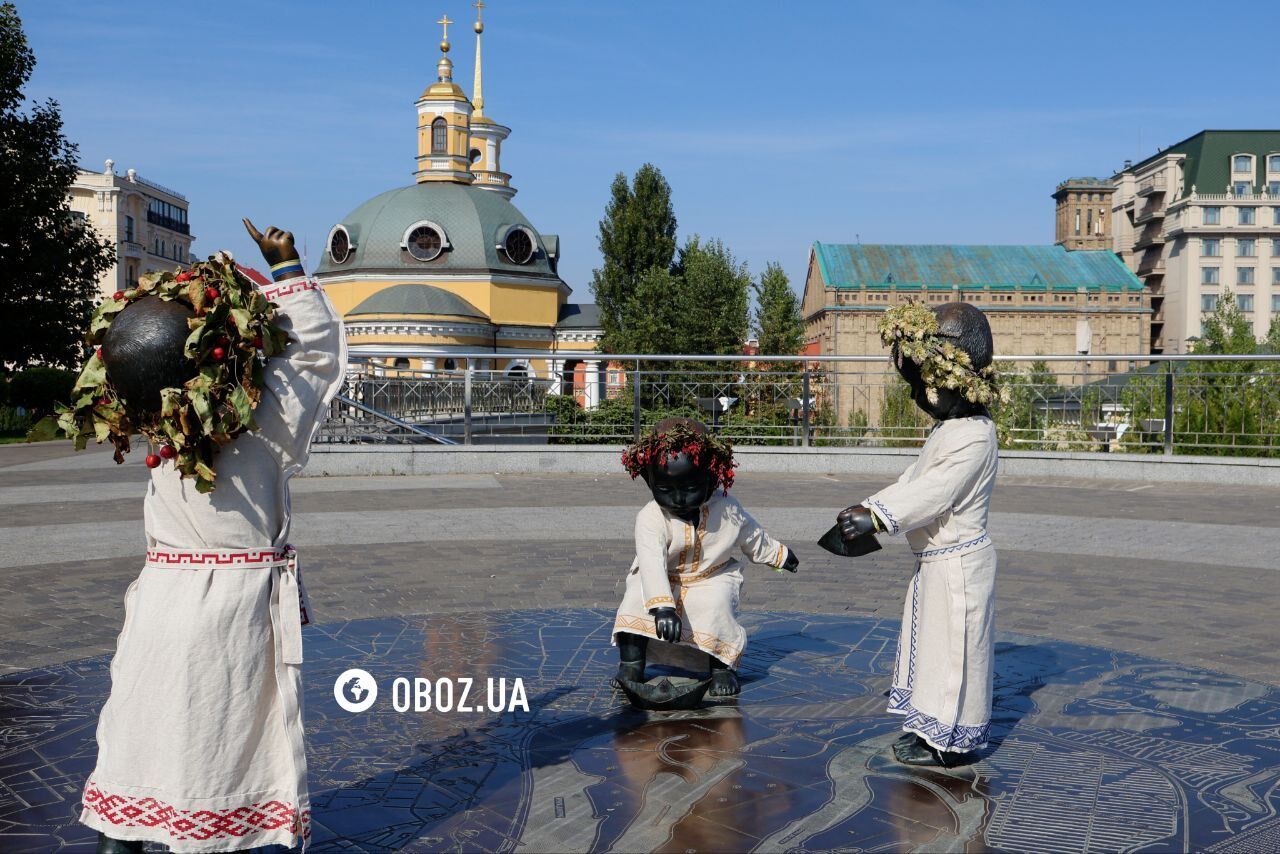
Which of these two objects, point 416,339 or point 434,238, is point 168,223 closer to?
point 434,238

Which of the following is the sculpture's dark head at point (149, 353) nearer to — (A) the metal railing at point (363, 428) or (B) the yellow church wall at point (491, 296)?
(A) the metal railing at point (363, 428)

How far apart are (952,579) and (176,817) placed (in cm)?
263

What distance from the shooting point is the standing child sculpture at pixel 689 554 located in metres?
4.68

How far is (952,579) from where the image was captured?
405 cm

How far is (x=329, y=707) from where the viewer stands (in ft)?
15.9

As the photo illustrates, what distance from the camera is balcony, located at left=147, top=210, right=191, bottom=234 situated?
90.3 m

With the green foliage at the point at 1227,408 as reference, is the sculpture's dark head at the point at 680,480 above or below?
below

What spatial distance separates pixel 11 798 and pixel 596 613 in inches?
139

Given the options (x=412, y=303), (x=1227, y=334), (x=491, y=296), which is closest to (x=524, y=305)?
(x=491, y=296)

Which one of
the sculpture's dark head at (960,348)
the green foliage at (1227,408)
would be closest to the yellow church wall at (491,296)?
the green foliage at (1227,408)

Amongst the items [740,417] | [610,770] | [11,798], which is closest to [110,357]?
[11,798]

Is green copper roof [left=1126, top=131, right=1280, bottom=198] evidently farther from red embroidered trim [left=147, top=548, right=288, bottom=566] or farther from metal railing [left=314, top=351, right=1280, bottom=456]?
red embroidered trim [left=147, top=548, right=288, bottom=566]

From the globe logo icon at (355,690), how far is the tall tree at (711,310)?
141ft

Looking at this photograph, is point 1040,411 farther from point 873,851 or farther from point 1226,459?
point 873,851
